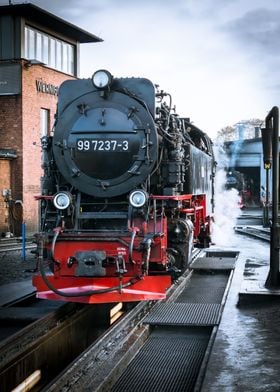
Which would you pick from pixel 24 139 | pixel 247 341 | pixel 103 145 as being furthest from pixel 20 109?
pixel 247 341

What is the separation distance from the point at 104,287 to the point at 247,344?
2013mm

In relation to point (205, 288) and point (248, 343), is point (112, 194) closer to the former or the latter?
point (205, 288)

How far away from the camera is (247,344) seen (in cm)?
603

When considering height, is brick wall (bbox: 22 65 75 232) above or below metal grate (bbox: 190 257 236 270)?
above

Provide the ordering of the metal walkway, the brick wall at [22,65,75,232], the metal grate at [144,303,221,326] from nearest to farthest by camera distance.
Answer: the metal walkway
the metal grate at [144,303,221,326]
the brick wall at [22,65,75,232]

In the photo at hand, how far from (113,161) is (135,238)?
129 cm

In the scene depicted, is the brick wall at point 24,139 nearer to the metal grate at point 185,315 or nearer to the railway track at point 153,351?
the railway track at point 153,351

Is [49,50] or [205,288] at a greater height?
[49,50]

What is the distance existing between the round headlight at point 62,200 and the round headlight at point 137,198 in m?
0.90

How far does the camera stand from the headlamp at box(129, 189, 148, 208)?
7699mm

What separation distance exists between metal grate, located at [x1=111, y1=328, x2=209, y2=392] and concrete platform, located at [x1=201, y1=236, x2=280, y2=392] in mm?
342

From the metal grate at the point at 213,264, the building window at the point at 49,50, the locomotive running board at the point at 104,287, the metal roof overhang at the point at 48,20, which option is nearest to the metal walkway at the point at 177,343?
the locomotive running board at the point at 104,287

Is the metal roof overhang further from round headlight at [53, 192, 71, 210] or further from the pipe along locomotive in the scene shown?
round headlight at [53, 192, 71, 210]

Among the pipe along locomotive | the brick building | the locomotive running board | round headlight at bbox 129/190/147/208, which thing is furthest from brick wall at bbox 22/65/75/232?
the locomotive running board
